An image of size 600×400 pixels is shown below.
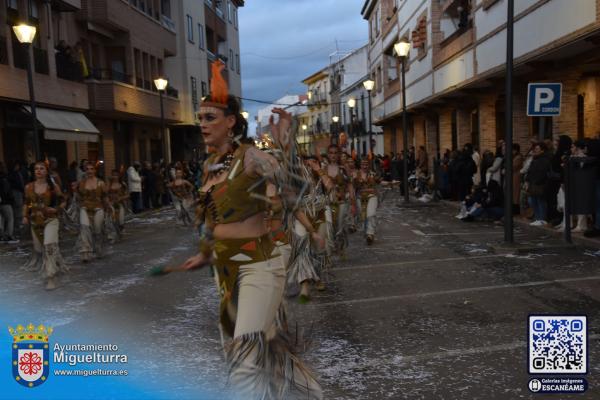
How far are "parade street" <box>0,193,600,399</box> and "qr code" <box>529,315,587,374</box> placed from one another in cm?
26

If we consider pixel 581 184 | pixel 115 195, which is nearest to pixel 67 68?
pixel 115 195

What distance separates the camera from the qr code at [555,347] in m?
4.32

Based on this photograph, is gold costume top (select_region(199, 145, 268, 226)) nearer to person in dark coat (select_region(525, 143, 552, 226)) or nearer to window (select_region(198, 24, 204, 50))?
person in dark coat (select_region(525, 143, 552, 226))

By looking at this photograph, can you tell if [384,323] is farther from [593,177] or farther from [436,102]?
[436,102]

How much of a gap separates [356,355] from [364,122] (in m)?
54.8

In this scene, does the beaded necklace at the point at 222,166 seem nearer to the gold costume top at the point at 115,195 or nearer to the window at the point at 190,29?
the gold costume top at the point at 115,195

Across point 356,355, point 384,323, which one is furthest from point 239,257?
point 384,323

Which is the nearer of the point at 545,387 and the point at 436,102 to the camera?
the point at 545,387

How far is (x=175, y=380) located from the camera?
16.0 ft

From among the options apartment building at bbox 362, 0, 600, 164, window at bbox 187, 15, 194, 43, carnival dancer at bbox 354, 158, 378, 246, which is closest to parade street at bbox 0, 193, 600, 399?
carnival dancer at bbox 354, 158, 378, 246

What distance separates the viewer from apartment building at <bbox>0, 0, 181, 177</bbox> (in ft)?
67.5

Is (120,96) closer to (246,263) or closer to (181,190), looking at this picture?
(181,190)

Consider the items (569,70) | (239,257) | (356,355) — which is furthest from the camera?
(569,70)

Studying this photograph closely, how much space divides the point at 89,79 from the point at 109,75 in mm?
1731
